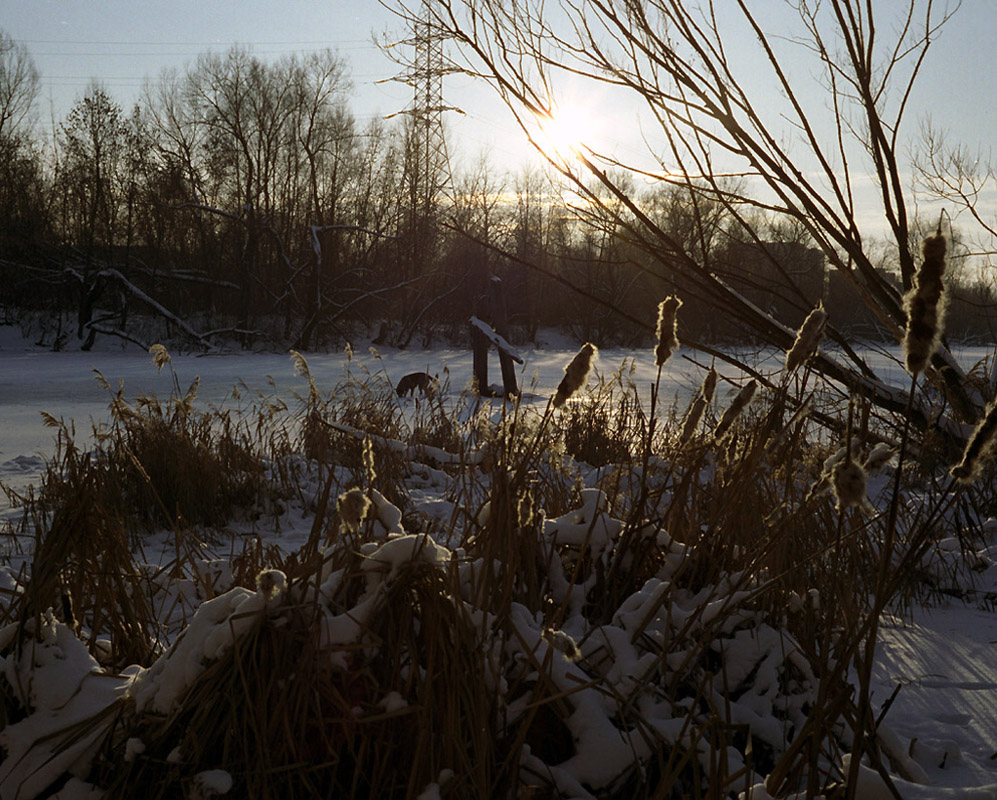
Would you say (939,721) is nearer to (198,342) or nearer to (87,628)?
(87,628)

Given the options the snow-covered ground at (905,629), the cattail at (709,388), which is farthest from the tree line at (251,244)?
the cattail at (709,388)

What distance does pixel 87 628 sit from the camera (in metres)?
2.14

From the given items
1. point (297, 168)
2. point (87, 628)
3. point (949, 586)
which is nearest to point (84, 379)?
point (87, 628)

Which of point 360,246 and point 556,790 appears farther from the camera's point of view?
point 360,246

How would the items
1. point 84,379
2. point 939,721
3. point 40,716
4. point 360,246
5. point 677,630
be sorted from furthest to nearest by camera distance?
point 360,246 → point 84,379 → point 939,721 → point 677,630 → point 40,716

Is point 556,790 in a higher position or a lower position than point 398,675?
lower

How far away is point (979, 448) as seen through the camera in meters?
0.89

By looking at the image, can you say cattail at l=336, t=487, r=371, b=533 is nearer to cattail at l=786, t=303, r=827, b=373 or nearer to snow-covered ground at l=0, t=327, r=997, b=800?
cattail at l=786, t=303, r=827, b=373

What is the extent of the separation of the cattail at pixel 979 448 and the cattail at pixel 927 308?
3.7 inches

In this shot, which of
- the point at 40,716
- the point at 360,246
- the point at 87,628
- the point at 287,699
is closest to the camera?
the point at 287,699

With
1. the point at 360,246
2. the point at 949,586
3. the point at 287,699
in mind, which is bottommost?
the point at 949,586

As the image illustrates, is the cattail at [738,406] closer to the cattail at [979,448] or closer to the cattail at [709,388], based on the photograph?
the cattail at [709,388]

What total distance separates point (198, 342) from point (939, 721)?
1905 cm

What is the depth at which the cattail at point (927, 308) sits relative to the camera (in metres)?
0.84
